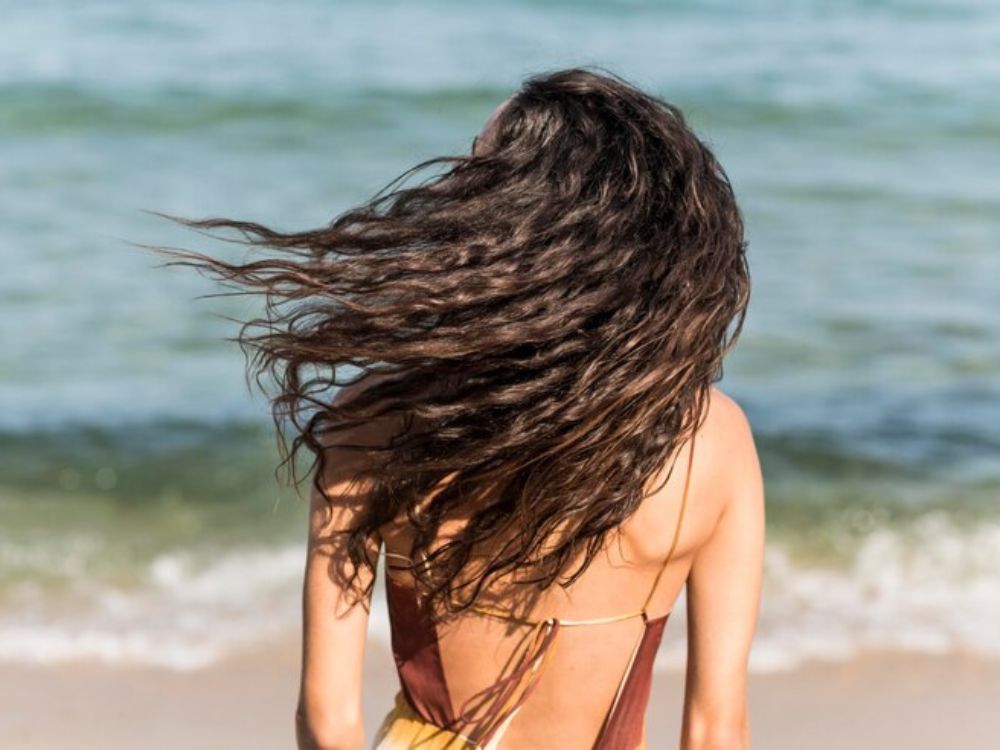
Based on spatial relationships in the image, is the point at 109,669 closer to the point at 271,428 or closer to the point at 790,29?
the point at 271,428

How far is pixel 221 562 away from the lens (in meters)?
4.82

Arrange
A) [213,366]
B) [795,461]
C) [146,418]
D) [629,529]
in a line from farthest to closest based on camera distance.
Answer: [213,366]
[146,418]
[795,461]
[629,529]

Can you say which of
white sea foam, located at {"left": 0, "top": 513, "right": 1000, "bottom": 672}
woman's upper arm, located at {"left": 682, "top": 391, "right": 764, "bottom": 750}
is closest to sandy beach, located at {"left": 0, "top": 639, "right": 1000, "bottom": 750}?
white sea foam, located at {"left": 0, "top": 513, "right": 1000, "bottom": 672}

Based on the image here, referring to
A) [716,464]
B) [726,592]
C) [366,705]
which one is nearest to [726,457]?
[716,464]

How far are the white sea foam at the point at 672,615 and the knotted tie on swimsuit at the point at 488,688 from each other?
7.58 feet

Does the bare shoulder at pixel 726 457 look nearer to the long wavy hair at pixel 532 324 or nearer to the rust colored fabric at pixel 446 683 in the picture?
the long wavy hair at pixel 532 324

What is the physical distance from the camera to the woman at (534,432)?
1.61 m

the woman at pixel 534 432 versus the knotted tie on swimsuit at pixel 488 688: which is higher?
the woman at pixel 534 432

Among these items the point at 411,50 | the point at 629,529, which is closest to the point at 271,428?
the point at 629,529

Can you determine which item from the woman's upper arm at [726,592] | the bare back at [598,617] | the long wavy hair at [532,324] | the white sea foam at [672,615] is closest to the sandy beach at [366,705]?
the white sea foam at [672,615]

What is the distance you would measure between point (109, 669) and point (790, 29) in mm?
11077

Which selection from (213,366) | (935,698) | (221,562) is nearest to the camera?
(935,698)

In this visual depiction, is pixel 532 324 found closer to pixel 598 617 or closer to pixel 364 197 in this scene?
pixel 598 617

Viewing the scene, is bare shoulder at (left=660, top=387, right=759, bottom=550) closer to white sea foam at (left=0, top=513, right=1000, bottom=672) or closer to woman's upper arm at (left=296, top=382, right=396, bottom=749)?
woman's upper arm at (left=296, top=382, right=396, bottom=749)
